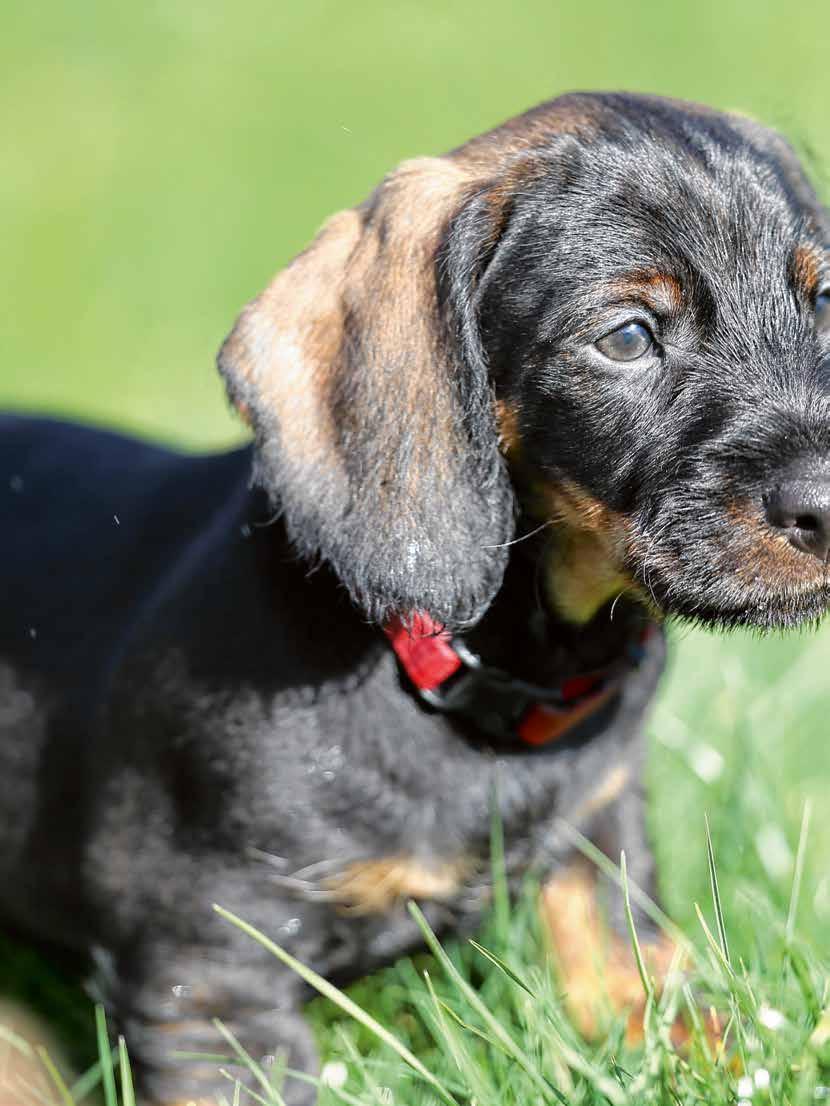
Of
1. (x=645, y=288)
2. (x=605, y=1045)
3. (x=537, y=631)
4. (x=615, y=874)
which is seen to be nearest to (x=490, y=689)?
(x=537, y=631)

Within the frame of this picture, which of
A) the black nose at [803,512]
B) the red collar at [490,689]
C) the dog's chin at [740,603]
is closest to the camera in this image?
the black nose at [803,512]

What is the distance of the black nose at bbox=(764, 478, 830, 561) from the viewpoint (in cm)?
250

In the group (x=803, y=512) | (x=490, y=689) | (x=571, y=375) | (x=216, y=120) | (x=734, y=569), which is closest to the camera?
(x=803, y=512)

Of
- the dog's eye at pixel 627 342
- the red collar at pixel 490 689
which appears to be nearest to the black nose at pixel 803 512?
the dog's eye at pixel 627 342

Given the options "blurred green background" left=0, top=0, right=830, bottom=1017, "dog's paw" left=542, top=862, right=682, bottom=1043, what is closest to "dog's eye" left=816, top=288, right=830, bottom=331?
"dog's paw" left=542, top=862, right=682, bottom=1043

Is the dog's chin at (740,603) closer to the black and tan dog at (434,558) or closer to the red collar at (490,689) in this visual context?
the black and tan dog at (434,558)

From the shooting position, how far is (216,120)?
11.0 meters

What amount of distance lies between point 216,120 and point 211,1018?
9005 millimetres

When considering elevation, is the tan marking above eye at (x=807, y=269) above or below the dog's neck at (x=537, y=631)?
above

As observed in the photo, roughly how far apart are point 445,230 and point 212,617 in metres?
0.86

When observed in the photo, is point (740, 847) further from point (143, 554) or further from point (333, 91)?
point (333, 91)

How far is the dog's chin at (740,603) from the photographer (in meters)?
2.62

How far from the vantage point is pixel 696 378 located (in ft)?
8.80

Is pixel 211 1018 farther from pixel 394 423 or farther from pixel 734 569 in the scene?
pixel 734 569
